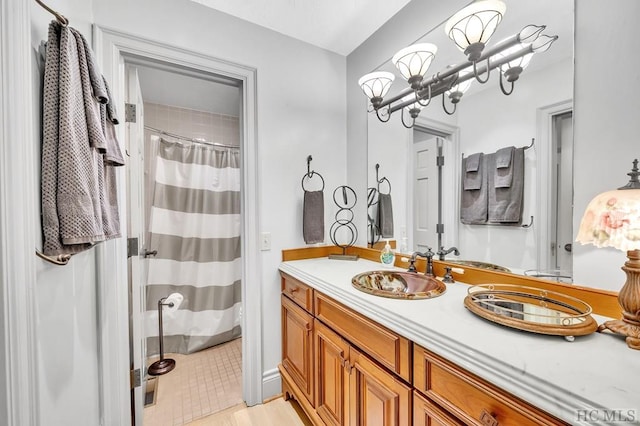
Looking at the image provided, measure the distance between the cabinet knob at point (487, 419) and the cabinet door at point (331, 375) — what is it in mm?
557

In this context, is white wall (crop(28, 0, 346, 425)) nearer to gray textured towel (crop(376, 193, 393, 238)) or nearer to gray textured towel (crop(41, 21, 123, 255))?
gray textured towel (crop(41, 21, 123, 255))

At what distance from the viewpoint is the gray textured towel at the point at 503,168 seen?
113 cm

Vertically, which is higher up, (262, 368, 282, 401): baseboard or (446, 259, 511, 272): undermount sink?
(446, 259, 511, 272): undermount sink

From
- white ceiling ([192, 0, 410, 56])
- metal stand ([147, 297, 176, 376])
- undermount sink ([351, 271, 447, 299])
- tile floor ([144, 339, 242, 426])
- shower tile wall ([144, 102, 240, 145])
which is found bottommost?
tile floor ([144, 339, 242, 426])

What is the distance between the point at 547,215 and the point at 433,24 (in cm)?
110

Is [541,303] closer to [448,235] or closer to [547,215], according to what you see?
[547,215]

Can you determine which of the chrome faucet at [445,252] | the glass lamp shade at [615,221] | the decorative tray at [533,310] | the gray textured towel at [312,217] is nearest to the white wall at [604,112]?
the decorative tray at [533,310]

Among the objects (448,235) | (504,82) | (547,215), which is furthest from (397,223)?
(504,82)

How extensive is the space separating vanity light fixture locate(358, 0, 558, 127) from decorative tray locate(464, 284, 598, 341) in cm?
83

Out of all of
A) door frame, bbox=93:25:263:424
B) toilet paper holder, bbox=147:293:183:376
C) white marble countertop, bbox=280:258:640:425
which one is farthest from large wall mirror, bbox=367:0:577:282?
toilet paper holder, bbox=147:293:183:376

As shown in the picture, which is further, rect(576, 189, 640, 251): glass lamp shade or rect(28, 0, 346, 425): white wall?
rect(28, 0, 346, 425): white wall

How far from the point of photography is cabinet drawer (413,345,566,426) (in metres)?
0.56

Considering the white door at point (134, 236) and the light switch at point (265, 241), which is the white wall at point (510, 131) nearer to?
the light switch at point (265, 241)

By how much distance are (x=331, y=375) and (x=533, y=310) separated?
86 centimetres
